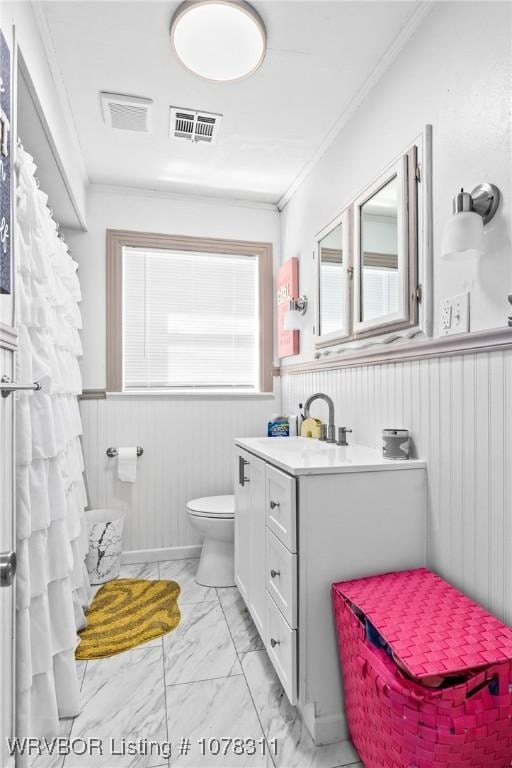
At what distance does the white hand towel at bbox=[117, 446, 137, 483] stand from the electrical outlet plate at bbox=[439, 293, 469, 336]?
6.49 feet

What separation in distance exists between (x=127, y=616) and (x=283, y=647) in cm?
99

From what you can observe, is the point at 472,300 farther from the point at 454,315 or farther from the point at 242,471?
the point at 242,471

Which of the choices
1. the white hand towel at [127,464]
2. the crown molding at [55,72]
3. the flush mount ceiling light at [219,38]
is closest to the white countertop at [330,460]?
the white hand towel at [127,464]

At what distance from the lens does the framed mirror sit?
2.05 metres

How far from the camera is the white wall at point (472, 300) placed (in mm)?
1175

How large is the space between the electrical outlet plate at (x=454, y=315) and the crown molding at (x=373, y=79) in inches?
39.9

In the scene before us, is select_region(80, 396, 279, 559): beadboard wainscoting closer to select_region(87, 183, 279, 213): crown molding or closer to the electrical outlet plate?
select_region(87, 183, 279, 213): crown molding

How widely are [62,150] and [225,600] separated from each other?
7.61 feet

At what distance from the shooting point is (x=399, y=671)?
3.28 ft

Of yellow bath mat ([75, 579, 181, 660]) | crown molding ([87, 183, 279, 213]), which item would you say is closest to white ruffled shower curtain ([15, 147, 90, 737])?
yellow bath mat ([75, 579, 181, 660])

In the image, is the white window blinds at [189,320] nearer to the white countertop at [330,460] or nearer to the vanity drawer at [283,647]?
the white countertop at [330,460]

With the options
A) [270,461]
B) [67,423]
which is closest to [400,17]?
[270,461]

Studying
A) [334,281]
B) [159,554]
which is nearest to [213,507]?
[159,554]

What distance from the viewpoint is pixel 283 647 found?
143cm
